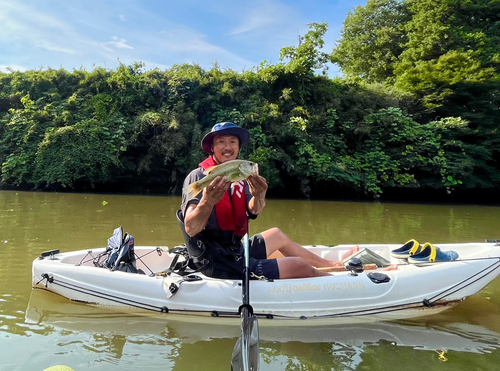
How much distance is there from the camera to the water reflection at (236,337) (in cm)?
265

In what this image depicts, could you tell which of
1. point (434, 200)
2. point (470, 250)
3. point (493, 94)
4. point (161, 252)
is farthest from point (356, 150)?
point (161, 252)

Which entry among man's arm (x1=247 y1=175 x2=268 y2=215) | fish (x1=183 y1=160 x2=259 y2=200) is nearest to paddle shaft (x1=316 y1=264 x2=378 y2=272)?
man's arm (x1=247 y1=175 x2=268 y2=215)

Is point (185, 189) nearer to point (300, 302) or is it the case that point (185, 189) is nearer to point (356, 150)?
point (300, 302)

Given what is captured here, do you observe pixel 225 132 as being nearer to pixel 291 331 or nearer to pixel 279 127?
pixel 291 331

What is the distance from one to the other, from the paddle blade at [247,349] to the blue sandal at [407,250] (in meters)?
2.27

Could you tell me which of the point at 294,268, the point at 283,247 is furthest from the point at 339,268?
the point at 294,268

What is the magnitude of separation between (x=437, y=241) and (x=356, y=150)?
30.1ft

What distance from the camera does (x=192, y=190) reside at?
251cm

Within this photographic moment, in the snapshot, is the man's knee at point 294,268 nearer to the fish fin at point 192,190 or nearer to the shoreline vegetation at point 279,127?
the fish fin at point 192,190

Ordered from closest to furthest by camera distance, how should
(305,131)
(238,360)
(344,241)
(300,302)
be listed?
(238,360) → (300,302) → (344,241) → (305,131)

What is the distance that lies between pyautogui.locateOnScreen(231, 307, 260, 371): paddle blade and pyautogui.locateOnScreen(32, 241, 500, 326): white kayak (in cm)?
52

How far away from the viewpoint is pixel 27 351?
8.68ft

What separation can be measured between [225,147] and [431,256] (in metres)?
2.47

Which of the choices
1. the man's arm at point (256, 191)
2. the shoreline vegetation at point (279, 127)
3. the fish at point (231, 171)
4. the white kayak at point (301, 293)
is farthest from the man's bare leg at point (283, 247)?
the shoreline vegetation at point (279, 127)
